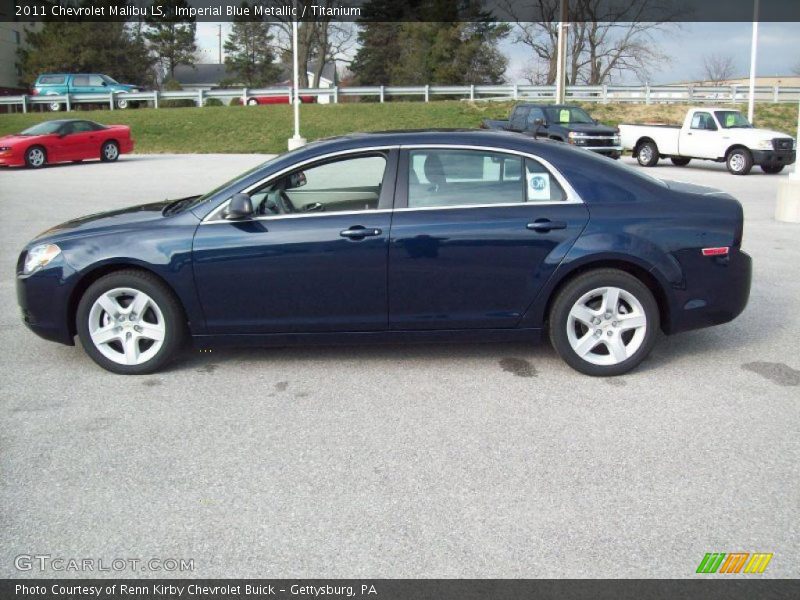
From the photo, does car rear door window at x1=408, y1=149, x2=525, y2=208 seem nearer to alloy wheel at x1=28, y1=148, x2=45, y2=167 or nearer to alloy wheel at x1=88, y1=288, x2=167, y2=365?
alloy wheel at x1=88, y1=288, x2=167, y2=365

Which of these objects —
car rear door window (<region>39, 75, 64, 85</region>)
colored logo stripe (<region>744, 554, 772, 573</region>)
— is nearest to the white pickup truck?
colored logo stripe (<region>744, 554, 772, 573</region>)

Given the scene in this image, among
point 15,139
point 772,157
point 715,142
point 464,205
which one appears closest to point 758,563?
point 464,205

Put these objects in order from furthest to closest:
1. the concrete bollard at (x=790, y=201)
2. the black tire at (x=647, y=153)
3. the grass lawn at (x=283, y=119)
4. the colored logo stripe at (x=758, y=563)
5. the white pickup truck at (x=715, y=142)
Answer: the grass lawn at (x=283, y=119) → the black tire at (x=647, y=153) → the white pickup truck at (x=715, y=142) → the concrete bollard at (x=790, y=201) → the colored logo stripe at (x=758, y=563)

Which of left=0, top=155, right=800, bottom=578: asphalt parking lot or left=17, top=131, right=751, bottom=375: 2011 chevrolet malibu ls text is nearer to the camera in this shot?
left=0, top=155, right=800, bottom=578: asphalt parking lot

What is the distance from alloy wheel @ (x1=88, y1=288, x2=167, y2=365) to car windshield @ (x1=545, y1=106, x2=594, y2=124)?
66.8ft

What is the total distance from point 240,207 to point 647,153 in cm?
2106

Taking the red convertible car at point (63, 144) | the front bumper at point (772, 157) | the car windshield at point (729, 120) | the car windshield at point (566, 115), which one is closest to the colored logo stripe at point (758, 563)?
the front bumper at point (772, 157)

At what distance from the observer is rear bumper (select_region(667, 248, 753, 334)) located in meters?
5.44

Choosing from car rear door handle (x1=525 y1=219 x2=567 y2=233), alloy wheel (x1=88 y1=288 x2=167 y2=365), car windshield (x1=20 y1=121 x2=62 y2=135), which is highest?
car windshield (x1=20 y1=121 x2=62 y2=135)

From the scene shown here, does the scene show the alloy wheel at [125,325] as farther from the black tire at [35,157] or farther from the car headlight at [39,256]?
the black tire at [35,157]

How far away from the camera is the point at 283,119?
35219mm

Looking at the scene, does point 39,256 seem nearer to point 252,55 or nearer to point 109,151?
point 109,151

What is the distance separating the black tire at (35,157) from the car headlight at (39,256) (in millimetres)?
20184

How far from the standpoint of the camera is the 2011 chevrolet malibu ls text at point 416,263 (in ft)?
17.6
